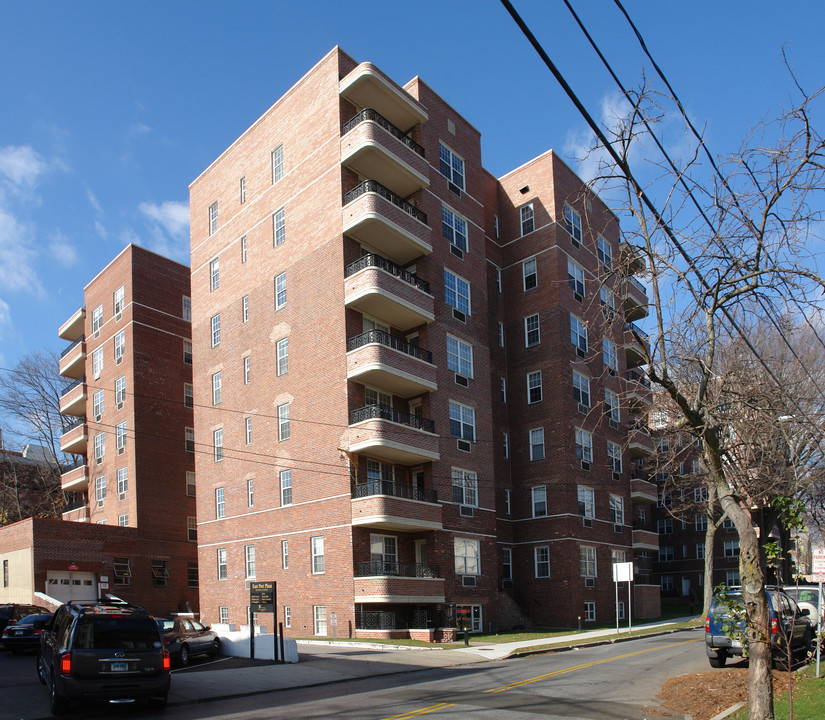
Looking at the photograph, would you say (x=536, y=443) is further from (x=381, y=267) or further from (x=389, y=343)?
(x=381, y=267)

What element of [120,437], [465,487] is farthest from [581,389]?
[120,437]

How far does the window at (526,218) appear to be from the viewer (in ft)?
149

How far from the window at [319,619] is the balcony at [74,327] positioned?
33.3m

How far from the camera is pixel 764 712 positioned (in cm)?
1005

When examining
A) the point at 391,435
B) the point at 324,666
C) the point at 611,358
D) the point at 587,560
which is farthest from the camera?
the point at 587,560

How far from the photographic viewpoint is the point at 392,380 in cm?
3422

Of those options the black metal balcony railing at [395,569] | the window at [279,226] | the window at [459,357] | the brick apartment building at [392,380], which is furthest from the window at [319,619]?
the window at [279,226]

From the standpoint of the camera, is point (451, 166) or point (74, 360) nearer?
point (451, 166)

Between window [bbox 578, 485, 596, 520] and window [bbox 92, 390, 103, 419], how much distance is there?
3141cm

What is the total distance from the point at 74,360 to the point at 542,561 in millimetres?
36084

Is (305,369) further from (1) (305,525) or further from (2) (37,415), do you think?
(2) (37,415)

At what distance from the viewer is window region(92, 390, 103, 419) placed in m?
51.3

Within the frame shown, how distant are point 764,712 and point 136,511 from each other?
4150cm

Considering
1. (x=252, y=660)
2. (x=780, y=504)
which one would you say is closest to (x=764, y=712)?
(x=780, y=504)
